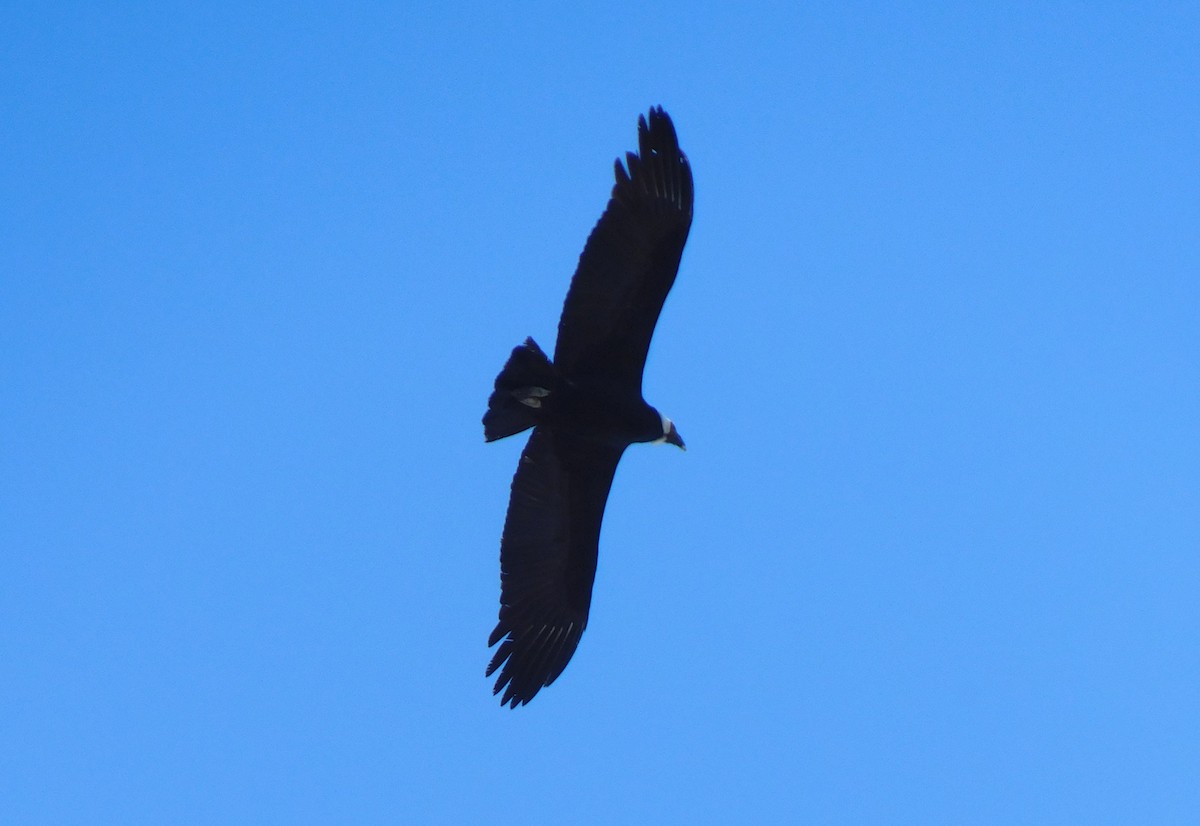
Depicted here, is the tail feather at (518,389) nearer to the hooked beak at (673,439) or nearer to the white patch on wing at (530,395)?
the white patch on wing at (530,395)

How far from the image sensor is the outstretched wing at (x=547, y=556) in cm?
941

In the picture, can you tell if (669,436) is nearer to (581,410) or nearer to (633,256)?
(581,410)

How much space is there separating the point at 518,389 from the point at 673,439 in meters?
1.68

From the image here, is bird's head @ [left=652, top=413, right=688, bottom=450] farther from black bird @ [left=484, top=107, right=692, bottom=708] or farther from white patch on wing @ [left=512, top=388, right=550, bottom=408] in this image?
white patch on wing @ [left=512, top=388, right=550, bottom=408]

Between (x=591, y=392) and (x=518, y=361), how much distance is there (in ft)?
2.42

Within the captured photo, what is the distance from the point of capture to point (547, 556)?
32.2ft

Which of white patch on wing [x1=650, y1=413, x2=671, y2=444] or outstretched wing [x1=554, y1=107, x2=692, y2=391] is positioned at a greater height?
outstretched wing [x1=554, y1=107, x2=692, y2=391]

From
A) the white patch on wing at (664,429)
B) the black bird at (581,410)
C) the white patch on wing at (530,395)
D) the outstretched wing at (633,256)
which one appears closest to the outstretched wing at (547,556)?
the black bird at (581,410)

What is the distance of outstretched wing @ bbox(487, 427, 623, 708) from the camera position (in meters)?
9.41

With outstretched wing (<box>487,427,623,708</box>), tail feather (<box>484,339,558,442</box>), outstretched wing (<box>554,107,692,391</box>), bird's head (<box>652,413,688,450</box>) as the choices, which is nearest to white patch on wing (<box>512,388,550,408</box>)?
tail feather (<box>484,339,558,442</box>)

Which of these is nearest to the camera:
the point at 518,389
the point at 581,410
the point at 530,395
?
the point at 518,389

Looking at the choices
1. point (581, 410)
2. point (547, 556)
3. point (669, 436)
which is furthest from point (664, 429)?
point (547, 556)

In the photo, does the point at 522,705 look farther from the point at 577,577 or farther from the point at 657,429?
the point at 657,429

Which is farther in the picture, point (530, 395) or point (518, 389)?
point (530, 395)
